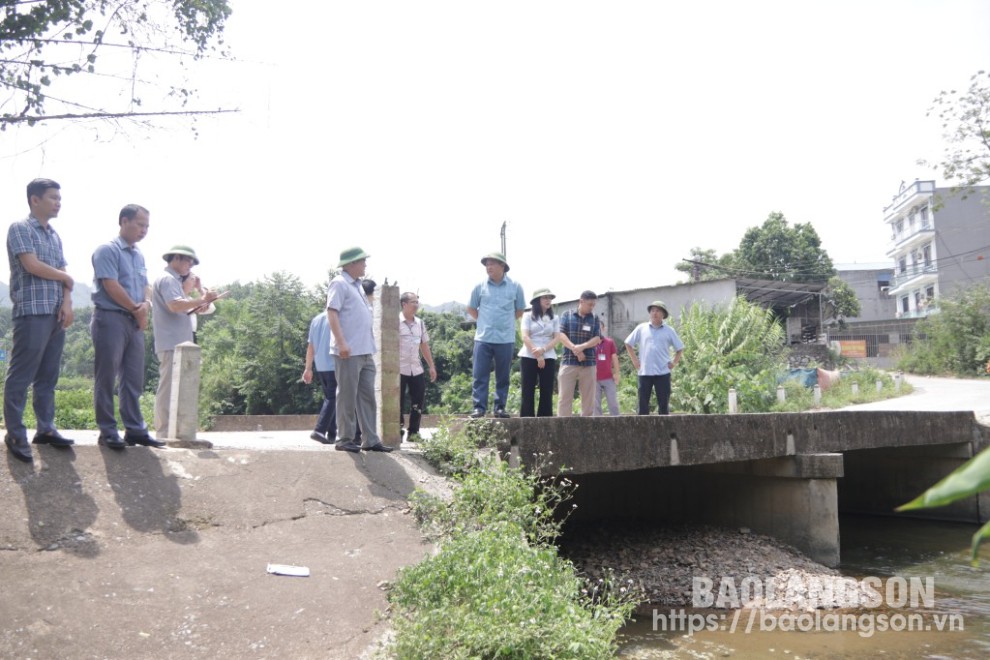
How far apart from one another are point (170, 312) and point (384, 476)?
2.02 metres

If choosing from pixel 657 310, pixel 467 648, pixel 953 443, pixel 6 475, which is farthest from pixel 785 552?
pixel 6 475

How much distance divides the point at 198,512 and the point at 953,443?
13.2 m

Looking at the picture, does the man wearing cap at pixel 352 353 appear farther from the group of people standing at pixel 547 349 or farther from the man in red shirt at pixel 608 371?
the man in red shirt at pixel 608 371

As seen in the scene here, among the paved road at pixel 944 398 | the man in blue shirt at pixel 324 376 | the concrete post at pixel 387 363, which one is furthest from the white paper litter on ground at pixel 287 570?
the paved road at pixel 944 398

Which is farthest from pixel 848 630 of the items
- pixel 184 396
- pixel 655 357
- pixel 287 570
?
pixel 184 396

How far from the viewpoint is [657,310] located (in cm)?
941

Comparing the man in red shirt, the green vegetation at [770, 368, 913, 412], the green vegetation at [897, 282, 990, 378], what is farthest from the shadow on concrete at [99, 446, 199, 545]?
the green vegetation at [897, 282, 990, 378]

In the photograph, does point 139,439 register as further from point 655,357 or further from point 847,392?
point 847,392

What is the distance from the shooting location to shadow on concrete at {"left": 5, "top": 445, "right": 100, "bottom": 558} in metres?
4.13

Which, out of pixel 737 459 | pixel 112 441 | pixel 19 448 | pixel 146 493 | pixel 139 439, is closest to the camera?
pixel 19 448

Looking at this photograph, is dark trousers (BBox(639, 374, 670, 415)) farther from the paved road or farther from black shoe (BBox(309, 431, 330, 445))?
the paved road

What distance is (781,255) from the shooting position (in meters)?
45.5

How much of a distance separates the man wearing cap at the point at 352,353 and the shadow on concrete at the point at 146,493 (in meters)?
1.36

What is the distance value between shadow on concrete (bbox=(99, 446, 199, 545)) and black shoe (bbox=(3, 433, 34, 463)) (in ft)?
1.37
